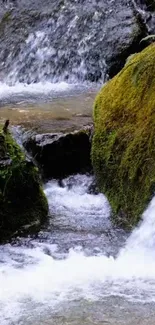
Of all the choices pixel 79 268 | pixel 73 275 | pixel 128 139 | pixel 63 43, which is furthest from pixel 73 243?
pixel 63 43

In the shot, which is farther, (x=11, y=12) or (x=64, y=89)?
(x=11, y=12)

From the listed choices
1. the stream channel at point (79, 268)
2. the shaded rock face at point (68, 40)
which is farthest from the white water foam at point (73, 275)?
the shaded rock face at point (68, 40)

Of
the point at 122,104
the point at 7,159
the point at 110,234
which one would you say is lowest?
the point at 110,234

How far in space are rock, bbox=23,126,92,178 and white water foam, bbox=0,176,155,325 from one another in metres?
1.66

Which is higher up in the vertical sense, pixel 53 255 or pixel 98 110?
pixel 98 110

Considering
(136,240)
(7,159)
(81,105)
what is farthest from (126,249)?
(81,105)

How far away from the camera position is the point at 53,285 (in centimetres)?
453

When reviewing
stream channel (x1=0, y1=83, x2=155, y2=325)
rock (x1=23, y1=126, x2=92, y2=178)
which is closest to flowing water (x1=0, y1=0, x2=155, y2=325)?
stream channel (x1=0, y1=83, x2=155, y2=325)

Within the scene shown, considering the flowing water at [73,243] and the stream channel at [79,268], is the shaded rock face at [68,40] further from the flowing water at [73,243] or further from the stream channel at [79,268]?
the stream channel at [79,268]

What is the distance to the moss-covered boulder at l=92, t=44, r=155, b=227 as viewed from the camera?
5723mm

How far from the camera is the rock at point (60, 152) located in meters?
6.93

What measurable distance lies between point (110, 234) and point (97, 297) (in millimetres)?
1426

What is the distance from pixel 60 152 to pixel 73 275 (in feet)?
8.02

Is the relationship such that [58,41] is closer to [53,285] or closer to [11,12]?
[11,12]
